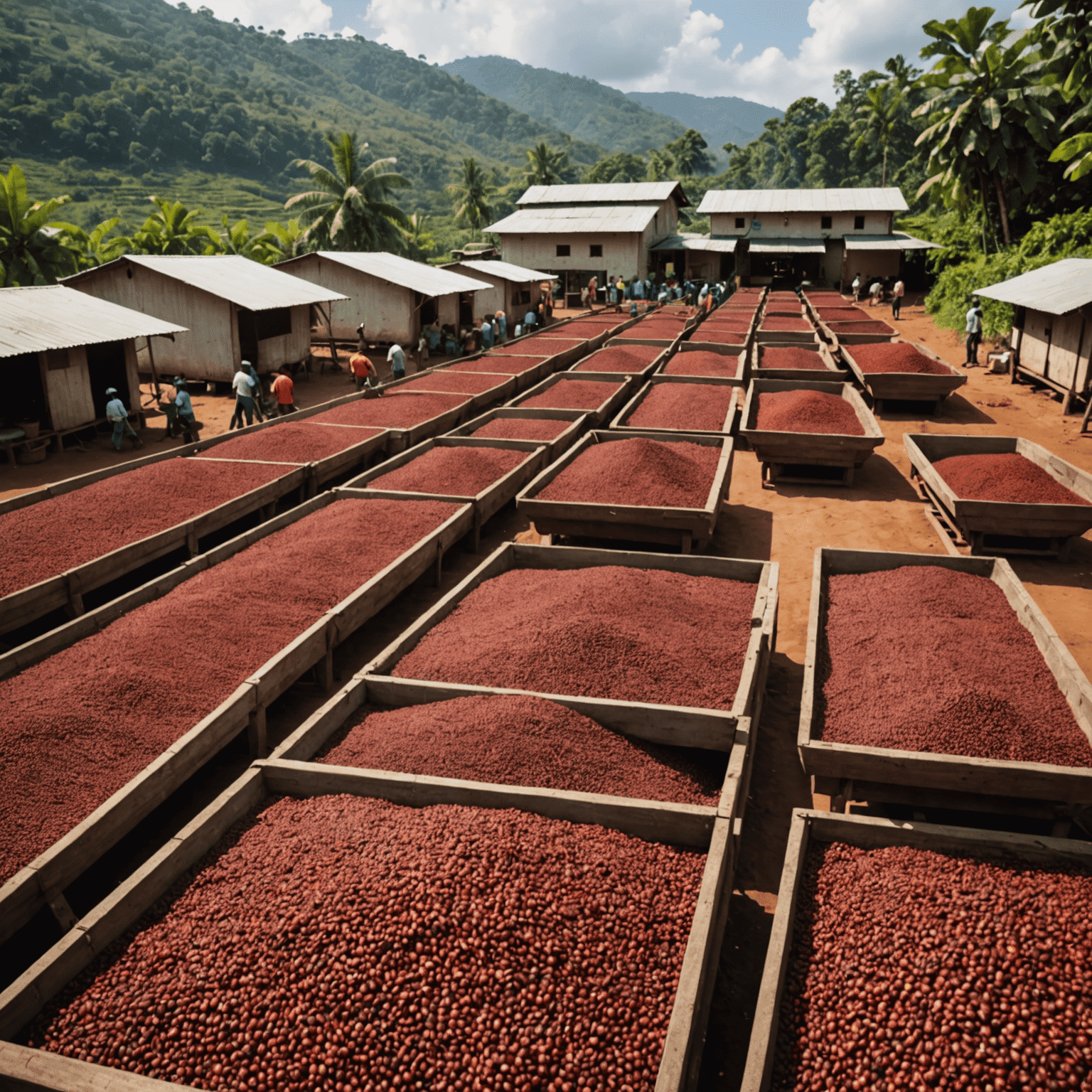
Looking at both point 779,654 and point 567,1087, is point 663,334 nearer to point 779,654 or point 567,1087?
point 779,654

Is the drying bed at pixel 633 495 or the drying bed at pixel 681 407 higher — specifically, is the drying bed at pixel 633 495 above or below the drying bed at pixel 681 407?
below

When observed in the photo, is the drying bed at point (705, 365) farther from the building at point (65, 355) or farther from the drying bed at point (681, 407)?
the building at point (65, 355)

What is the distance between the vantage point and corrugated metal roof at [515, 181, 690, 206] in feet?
140

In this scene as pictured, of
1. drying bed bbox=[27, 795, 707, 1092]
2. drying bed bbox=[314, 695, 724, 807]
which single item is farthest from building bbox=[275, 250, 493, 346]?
drying bed bbox=[27, 795, 707, 1092]

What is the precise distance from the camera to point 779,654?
24.6 feet

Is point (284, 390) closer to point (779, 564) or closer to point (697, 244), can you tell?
point (779, 564)

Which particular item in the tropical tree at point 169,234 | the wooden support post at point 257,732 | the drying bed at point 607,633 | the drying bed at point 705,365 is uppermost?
the tropical tree at point 169,234

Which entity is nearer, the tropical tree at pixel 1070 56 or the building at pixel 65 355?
the building at pixel 65 355

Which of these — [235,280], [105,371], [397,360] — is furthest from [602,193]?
[105,371]

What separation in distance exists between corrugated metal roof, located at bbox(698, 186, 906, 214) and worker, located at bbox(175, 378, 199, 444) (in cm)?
3599

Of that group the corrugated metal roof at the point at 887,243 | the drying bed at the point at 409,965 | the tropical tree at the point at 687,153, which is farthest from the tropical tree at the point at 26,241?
the tropical tree at the point at 687,153

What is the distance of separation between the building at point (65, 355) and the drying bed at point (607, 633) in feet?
35.1

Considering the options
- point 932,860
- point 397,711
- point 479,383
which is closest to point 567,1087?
point 932,860

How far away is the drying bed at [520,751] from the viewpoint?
15.5ft
